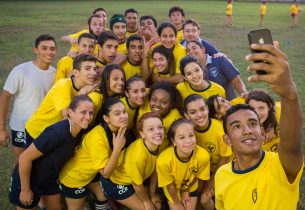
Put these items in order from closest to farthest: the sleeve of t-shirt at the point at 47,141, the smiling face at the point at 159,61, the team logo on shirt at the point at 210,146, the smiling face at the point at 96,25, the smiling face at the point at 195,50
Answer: the sleeve of t-shirt at the point at 47,141
the team logo on shirt at the point at 210,146
the smiling face at the point at 159,61
the smiling face at the point at 195,50
the smiling face at the point at 96,25

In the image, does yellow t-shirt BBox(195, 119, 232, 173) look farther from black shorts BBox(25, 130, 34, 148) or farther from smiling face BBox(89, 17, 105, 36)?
smiling face BBox(89, 17, 105, 36)

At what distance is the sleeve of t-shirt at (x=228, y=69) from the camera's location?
17.3ft

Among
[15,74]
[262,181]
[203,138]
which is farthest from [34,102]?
[262,181]

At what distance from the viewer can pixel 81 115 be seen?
3.72 m

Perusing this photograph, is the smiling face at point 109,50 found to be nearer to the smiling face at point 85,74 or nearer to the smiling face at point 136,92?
the smiling face at point 85,74

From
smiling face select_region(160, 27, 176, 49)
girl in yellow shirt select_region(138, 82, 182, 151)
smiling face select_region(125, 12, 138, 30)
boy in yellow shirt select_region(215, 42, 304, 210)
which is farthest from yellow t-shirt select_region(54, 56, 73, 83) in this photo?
boy in yellow shirt select_region(215, 42, 304, 210)

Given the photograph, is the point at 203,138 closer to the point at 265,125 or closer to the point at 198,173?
the point at 198,173

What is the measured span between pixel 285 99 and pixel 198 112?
233 centimetres

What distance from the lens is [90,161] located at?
4004 millimetres

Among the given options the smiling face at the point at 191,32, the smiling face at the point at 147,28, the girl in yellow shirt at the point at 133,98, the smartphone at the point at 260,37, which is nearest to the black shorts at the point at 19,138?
the girl in yellow shirt at the point at 133,98

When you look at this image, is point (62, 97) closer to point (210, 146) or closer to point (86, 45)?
point (86, 45)

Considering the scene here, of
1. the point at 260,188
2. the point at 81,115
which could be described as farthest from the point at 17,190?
the point at 260,188

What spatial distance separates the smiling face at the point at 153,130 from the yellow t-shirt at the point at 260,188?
121cm

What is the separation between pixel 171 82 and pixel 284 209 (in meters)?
2.79
